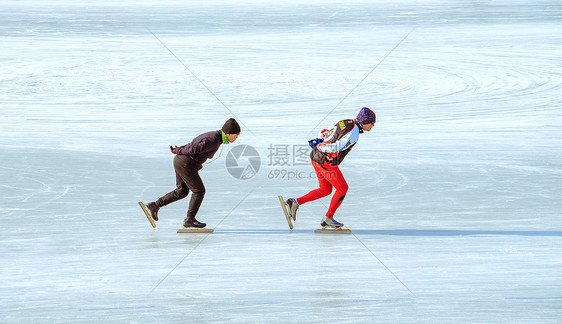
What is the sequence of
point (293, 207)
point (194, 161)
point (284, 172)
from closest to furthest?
→ 1. point (194, 161)
2. point (293, 207)
3. point (284, 172)

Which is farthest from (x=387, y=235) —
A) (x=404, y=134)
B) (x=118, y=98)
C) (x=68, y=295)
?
(x=118, y=98)

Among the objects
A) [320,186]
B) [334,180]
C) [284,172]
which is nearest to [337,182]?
[334,180]

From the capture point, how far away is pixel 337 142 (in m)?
7.65

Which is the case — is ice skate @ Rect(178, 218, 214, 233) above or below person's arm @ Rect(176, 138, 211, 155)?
below

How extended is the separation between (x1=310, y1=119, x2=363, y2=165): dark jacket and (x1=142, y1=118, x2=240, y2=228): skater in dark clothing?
79cm

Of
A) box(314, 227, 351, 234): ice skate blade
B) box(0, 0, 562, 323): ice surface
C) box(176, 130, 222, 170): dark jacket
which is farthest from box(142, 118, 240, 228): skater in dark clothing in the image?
box(314, 227, 351, 234): ice skate blade

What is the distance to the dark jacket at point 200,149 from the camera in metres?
7.68

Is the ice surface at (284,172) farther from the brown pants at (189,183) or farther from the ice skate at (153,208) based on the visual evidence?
the brown pants at (189,183)

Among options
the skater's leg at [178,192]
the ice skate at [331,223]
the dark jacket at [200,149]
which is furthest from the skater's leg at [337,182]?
the skater's leg at [178,192]

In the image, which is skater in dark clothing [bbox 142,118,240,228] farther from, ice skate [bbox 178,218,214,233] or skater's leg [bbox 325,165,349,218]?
skater's leg [bbox 325,165,349,218]

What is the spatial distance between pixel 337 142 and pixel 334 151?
0.29 ft

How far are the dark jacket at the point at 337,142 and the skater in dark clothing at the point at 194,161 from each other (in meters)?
0.79

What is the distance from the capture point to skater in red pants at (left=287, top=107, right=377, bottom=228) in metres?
7.65

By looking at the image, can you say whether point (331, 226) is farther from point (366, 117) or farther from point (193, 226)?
point (193, 226)
